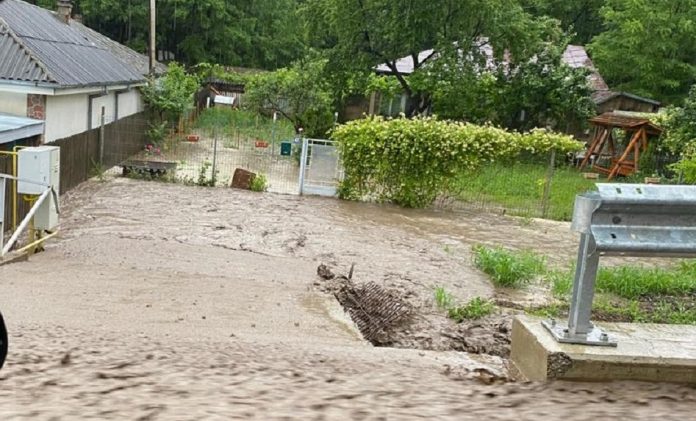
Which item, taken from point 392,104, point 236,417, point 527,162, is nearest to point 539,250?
point 527,162

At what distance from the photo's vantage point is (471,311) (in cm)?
773

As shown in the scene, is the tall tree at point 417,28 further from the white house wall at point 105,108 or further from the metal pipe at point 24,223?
the metal pipe at point 24,223

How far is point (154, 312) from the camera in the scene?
669 cm

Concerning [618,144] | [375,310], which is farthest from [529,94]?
[375,310]

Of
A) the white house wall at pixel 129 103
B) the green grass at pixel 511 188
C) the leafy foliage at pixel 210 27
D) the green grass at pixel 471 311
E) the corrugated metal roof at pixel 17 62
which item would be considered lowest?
the green grass at pixel 471 311

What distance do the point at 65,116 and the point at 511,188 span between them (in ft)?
37.2

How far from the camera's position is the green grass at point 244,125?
2941 cm

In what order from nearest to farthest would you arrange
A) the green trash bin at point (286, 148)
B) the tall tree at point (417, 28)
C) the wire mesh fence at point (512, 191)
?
the wire mesh fence at point (512, 191) → the green trash bin at point (286, 148) → the tall tree at point (417, 28)

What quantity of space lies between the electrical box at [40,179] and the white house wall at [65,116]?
5744mm

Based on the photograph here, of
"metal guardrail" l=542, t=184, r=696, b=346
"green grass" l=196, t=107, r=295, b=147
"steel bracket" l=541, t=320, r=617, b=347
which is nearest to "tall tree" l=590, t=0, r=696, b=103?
"green grass" l=196, t=107, r=295, b=147

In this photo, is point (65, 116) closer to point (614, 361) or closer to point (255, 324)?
point (255, 324)

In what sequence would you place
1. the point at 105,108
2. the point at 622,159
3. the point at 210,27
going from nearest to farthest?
the point at 105,108 < the point at 622,159 < the point at 210,27

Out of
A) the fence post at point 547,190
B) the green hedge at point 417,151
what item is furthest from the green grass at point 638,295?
the green hedge at point 417,151

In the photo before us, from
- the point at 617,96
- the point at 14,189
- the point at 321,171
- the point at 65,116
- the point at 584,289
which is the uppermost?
the point at 617,96
